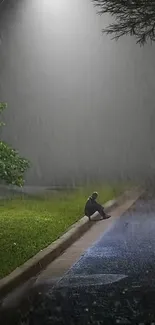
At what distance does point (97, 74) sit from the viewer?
18188 mm

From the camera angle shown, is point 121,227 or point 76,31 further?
point 76,31

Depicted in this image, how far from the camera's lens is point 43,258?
22.1 feet

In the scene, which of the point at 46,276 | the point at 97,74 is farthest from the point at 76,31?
the point at 46,276

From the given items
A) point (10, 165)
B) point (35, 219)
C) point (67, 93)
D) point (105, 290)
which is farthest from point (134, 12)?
point (67, 93)

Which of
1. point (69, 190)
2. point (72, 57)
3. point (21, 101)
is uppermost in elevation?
point (72, 57)

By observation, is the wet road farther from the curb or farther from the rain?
the rain

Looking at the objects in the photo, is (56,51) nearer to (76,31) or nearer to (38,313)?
(76,31)

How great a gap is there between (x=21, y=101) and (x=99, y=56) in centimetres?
278

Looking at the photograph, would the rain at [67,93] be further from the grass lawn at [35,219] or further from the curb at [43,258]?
the curb at [43,258]

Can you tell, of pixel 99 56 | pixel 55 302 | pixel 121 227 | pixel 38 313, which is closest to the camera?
pixel 38 313

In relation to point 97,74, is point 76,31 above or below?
above

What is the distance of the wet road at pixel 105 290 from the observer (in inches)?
178

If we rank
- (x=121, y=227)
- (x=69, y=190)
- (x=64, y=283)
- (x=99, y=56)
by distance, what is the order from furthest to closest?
1. (x=99, y=56)
2. (x=69, y=190)
3. (x=121, y=227)
4. (x=64, y=283)

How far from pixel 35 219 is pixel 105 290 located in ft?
15.2
